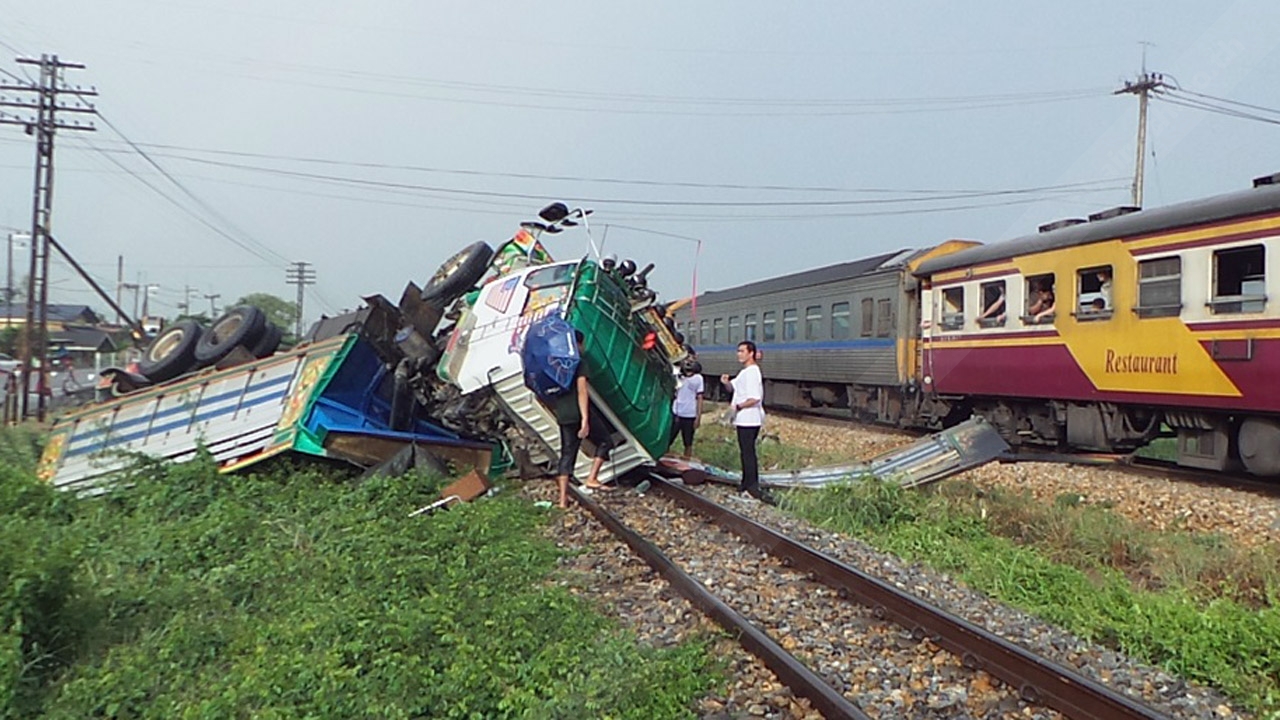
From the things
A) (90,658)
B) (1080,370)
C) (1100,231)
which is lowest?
(90,658)

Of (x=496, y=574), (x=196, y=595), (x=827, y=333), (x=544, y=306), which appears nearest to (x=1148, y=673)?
(x=496, y=574)

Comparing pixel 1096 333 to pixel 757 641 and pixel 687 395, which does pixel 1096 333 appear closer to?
pixel 687 395

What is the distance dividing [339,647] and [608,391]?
518 cm

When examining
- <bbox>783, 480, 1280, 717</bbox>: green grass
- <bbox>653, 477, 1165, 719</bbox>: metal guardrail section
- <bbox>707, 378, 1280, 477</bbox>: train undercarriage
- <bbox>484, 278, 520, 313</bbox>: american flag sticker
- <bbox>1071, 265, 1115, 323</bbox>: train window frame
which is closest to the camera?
<bbox>653, 477, 1165, 719</bbox>: metal guardrail section

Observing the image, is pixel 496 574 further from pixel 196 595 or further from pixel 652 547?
pixel 196 595

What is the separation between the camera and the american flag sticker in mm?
10117

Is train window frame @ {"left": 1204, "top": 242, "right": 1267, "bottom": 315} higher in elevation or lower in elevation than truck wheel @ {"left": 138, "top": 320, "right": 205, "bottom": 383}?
higher

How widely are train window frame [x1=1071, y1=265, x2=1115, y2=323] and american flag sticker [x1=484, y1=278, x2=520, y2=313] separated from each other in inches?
266

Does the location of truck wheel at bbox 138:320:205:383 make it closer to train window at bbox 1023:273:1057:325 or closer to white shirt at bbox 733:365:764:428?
white shirt at bbox 733:365:764:428

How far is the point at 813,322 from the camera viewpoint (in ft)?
65.3

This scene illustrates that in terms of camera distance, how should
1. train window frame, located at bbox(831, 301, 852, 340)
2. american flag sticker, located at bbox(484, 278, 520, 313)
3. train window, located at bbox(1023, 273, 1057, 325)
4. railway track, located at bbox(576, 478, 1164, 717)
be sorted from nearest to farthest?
railway track, located at bbox(576, 478, 1164, 717), american flag sticker, located at bbox(484, 278, 520, 313), train window, located at bbox(1023, 273, 1057, 325), train window frame, located at bbox(831, 301, 852, 340)

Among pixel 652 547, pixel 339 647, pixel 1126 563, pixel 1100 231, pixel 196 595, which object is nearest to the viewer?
pixel 339 647

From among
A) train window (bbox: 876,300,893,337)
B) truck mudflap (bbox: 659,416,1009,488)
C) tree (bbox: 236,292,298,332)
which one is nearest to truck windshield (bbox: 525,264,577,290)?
truck mudflap (bbox: 659,416,1009,488)

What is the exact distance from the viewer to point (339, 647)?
4441 millimetres
